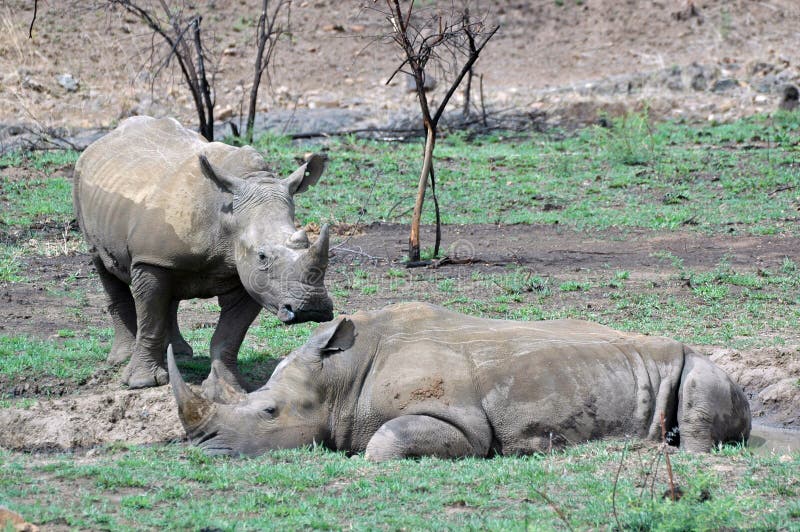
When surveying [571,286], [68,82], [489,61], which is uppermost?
[68,82]

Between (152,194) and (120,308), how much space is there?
1.38 m

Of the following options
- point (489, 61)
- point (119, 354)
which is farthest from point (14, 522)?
point (489, 61)

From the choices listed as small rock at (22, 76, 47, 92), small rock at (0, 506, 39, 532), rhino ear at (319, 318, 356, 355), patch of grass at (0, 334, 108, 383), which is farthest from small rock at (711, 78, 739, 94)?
small rock at (0, 506, 39, 532)

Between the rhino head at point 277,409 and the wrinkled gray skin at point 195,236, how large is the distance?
34 centimetres

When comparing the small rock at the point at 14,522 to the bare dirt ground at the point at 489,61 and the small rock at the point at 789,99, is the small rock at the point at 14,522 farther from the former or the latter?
the small rock at the point at 789,99

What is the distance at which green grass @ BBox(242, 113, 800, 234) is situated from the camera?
14.0 m

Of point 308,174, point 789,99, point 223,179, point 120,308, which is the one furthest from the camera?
point 789,99

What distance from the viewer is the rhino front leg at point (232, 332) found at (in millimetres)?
7500

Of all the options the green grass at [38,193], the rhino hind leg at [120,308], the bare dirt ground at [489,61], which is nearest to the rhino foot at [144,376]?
the rhino hind leg at [120,308]

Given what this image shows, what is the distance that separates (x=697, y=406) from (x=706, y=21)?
2275 centimetres

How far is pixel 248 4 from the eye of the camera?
1094 inches

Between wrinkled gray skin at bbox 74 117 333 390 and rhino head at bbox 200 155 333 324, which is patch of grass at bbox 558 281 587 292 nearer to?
wrinkled gray skin at bbox 74 117 333 390

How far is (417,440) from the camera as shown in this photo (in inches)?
231

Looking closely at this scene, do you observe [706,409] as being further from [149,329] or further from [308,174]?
[149,329]
